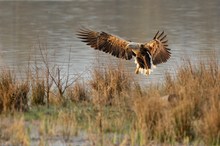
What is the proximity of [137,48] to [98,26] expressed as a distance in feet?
58.0

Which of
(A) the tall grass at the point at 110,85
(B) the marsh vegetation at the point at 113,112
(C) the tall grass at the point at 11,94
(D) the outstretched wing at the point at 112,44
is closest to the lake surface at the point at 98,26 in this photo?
(A) the tall grass at the point at 110,85

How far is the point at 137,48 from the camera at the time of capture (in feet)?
31.4

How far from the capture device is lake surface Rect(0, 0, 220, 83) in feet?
57.6

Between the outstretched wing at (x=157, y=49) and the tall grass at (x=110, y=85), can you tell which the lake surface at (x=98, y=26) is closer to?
the tall grass at (x=110, y=85)

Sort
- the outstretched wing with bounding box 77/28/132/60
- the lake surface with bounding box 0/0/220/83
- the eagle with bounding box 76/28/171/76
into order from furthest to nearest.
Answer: the lake surface with bounding box 0/0/220/83 < the outstretched wing with bounding box 77/28/132/60 < the eagle with bounding box 76/28/171/76

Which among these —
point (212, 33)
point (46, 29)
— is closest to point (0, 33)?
point (46, 29)

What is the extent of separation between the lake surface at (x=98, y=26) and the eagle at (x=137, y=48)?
6.84 ft

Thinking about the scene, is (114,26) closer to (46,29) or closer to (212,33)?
(46,29)

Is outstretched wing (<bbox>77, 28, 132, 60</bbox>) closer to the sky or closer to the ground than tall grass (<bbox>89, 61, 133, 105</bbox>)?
closer to the sky

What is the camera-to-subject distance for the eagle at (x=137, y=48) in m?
9.65

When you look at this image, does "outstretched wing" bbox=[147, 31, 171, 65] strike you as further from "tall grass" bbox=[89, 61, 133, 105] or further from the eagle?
"tall grass" bbox=[89, 61, 133, 105]

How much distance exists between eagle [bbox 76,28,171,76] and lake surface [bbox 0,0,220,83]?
82.1 inches

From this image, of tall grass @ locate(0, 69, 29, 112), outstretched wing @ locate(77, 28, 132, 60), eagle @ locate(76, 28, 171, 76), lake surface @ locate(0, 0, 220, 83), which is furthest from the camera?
lake surface @ locate(0, 0, 220, 83)

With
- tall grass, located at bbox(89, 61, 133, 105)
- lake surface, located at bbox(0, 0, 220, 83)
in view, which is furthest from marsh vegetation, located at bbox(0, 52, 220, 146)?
lake surface, located at bbox(0, 0, 220, 83)
